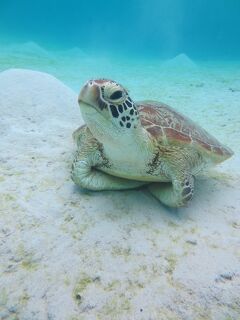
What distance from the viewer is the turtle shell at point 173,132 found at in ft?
7.72

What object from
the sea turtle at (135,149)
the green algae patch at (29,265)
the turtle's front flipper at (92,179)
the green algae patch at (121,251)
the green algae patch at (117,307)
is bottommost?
the green algae patch at (117,307)

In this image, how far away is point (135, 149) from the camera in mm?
2135

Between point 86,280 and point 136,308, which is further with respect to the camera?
point 86,280

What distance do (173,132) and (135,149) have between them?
0.45m

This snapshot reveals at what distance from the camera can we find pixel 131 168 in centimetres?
223

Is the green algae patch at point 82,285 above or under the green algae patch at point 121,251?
under

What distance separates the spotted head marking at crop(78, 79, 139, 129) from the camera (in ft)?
5.95

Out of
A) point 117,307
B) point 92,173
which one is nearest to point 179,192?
point 92,173

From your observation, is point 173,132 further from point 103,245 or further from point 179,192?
point 103,245

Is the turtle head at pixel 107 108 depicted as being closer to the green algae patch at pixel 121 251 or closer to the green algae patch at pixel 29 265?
the green algae patch at pixel 121 251

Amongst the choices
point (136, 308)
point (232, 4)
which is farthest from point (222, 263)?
point (232, 4)

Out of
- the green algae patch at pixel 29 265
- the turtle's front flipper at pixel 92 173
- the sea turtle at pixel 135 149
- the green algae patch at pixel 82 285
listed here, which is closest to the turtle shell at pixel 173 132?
the sea turtle at pixel 135 149

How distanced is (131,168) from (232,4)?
106634mm

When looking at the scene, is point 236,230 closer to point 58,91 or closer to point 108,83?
point 108,83
